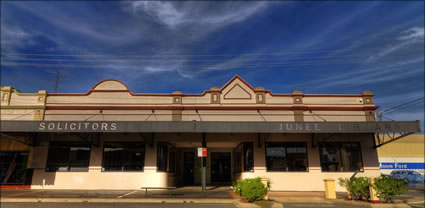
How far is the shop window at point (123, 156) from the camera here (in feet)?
61.4

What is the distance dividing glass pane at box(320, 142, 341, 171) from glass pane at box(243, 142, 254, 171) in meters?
4.61

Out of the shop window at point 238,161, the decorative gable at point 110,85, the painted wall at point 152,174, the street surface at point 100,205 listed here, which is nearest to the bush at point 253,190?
the street surface at point 100,205

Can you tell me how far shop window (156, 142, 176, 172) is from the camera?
19247 mm

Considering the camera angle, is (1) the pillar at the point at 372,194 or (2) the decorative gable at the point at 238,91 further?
(2) the decorative gable at the point at 238,91

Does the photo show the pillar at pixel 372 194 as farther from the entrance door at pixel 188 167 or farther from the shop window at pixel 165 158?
the entrance door at pixel 188 167

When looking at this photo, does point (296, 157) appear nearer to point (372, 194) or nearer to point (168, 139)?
point (372, 194)

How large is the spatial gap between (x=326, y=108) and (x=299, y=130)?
447 centimetres

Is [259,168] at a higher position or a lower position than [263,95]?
lower

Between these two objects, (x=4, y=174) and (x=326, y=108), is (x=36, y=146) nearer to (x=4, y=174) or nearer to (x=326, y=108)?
(x=4, y=174)

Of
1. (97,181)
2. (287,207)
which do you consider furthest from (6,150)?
(287,207)

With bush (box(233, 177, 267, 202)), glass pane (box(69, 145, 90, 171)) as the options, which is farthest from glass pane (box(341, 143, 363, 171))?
glass pane (box(69, 145, 90, 171))

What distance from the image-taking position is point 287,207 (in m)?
11.9

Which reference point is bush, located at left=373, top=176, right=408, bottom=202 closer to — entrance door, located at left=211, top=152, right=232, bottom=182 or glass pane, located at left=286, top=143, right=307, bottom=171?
glass pane, located at left=286, top=143, right=307, bottom=171

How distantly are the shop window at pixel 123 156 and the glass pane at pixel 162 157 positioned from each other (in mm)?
1061
